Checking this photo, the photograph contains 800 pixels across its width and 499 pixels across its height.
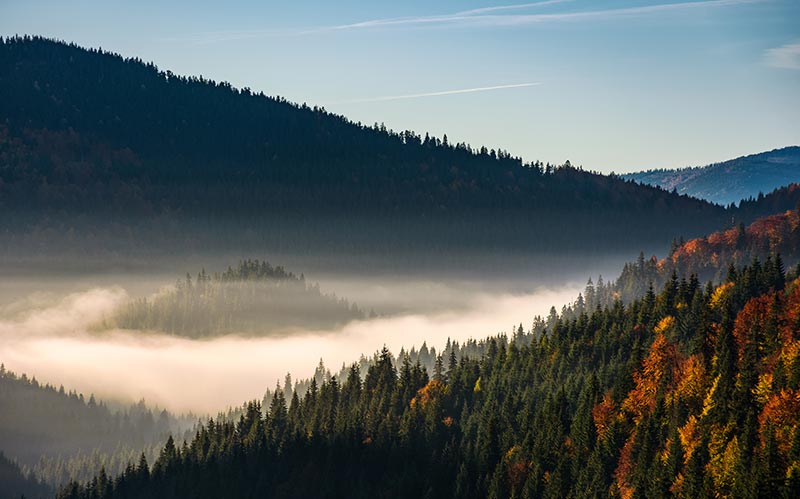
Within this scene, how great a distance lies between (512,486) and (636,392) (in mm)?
22540

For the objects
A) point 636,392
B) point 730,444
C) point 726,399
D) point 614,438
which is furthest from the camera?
point 636,392

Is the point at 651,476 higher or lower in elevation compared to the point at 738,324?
lower

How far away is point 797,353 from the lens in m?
172

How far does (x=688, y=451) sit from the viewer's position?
17050 centimetres

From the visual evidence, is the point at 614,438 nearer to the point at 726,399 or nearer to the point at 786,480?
the point at 726,399

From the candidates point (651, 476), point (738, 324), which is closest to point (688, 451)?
point (651, 476)

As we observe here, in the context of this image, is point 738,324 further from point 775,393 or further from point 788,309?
point 775,393

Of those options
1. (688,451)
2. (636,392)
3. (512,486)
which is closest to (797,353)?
(688,451)

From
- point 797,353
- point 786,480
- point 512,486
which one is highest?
point 797,353

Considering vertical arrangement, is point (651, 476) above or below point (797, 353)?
below

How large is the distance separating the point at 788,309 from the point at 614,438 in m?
30.5

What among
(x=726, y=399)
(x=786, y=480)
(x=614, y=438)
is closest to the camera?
(x=786, y=480)

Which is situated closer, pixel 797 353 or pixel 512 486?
pixel 797 353

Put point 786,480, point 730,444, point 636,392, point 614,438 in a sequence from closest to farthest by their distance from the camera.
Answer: point 786,480
point 730,444
point 614,438
point 636,392
